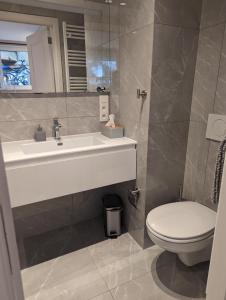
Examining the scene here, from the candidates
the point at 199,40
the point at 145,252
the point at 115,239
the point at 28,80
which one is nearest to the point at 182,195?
the point at 145,252

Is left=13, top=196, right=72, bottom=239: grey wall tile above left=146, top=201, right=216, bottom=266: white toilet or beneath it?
beneath

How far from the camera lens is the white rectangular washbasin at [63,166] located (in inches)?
51.6

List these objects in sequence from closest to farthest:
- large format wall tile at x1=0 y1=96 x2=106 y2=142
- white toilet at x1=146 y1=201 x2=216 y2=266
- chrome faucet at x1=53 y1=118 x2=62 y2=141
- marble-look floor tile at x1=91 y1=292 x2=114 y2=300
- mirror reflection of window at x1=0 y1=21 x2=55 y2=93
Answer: white toilet at x1=146 y1=201 x2=216 y2=266 < marble-look floor tile at x1=91 y1=292 x2=114 y2=300 < mirror reflection of window at x1=0 y1=21 x2=55 y2=93 < large format wall tile at x1=0 y1=96 x2=106 y2=142 < chrome faucet at x1=53 y1=118 x2=62 y2=141

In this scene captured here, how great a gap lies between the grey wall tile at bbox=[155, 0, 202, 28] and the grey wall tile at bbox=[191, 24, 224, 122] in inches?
4.6

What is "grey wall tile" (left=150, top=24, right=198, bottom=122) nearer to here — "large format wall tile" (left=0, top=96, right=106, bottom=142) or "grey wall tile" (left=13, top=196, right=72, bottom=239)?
"large format wall tile" (left=0, top=96, right=106, bottom=142)

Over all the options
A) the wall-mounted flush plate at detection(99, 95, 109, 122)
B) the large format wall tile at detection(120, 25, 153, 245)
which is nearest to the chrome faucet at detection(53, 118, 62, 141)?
the wall-mounted flush plate at detection(99, 95, 109, 122)

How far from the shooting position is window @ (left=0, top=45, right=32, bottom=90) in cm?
150

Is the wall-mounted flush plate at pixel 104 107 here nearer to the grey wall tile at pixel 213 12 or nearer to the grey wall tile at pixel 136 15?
the grey wall tile at pixel 136 15

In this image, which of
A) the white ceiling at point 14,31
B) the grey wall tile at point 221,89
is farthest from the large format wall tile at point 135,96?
the white ceiling at point 14,31

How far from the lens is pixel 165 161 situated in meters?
1.67

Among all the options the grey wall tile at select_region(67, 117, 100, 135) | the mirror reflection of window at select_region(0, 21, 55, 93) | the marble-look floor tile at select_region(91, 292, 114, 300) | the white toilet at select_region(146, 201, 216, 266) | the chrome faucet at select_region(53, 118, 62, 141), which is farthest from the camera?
the grey wall tile at select_region(67, 117, 100, 135)

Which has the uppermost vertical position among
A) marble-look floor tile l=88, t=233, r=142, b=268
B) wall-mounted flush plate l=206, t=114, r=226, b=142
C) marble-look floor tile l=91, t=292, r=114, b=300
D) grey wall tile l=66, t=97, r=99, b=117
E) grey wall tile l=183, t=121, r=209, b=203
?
grey wall tile l=66, t=97, r=99, b=117

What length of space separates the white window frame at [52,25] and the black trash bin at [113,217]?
3.44 ft

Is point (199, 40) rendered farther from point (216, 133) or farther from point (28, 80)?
point (28, 80)
